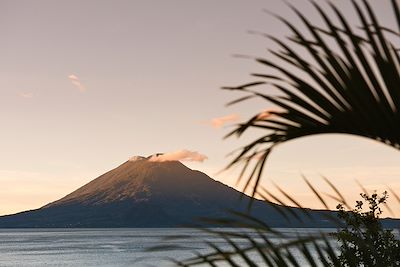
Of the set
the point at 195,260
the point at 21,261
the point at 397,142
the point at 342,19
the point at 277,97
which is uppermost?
the point at 21,261

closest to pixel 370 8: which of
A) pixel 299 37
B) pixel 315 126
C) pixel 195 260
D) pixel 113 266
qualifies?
pixel 299 37

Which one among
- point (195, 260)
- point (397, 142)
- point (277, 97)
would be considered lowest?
point (195, 260)

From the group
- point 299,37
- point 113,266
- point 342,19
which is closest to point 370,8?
point 342,19

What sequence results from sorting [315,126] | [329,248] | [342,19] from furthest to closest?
[329,248]
[315,126]
[342,19]

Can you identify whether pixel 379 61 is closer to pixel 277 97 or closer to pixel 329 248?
pixel 277 97

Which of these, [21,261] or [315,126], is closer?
[315,126]

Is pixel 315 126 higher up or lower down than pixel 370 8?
lower down

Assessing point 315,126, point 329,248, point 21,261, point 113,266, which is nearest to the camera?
point 315,126

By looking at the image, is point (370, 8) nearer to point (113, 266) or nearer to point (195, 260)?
point (195, 260)

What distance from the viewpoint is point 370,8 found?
2.06m

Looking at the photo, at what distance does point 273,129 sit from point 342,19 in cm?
42

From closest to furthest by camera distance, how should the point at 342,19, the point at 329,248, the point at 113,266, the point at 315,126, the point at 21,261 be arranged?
the point at 342,19, the point at 315,126, the point at 329,248, the point at 113,266, the point at 21,261

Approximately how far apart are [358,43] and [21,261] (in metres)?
141

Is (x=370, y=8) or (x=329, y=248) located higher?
(x=370, y=8)
